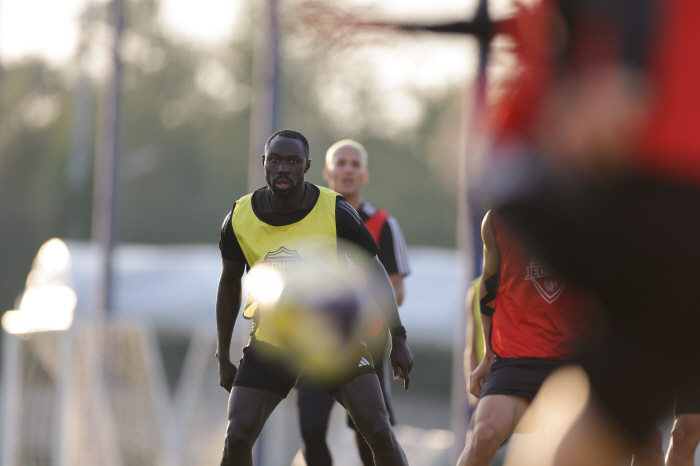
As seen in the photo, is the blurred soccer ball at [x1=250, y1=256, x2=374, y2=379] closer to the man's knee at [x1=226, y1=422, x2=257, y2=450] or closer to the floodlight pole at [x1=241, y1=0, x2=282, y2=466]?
the man's knee at [x1=226, y1=422, x2=257, y2=450]

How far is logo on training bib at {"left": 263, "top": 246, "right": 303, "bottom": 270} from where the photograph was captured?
13.8 feet

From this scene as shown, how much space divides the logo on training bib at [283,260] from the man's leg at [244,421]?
0.57 m

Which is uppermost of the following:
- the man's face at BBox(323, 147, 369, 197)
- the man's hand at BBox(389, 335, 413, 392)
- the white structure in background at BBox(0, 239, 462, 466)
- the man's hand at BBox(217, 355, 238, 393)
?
the man's face at BBox(323, 147, 369, 197)

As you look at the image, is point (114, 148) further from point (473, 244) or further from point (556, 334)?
point (556, 334)

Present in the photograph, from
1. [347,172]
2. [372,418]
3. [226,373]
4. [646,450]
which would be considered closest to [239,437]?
[226,373]

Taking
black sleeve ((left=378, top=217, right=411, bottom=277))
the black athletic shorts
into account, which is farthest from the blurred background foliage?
the black athletic shorts

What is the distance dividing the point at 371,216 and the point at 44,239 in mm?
26134

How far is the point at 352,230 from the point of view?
4266 millimetres

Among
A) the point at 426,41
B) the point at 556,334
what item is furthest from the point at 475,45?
the point at 556,334

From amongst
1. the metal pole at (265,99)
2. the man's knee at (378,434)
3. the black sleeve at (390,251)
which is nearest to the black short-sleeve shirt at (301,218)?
the man's knee at (378,434)

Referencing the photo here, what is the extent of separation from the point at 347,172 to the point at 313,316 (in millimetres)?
1541

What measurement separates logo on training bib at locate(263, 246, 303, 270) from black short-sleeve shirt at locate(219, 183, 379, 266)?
0.14 meters

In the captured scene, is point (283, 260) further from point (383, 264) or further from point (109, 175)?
point (109, 175)

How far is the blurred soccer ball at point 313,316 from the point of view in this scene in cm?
423
